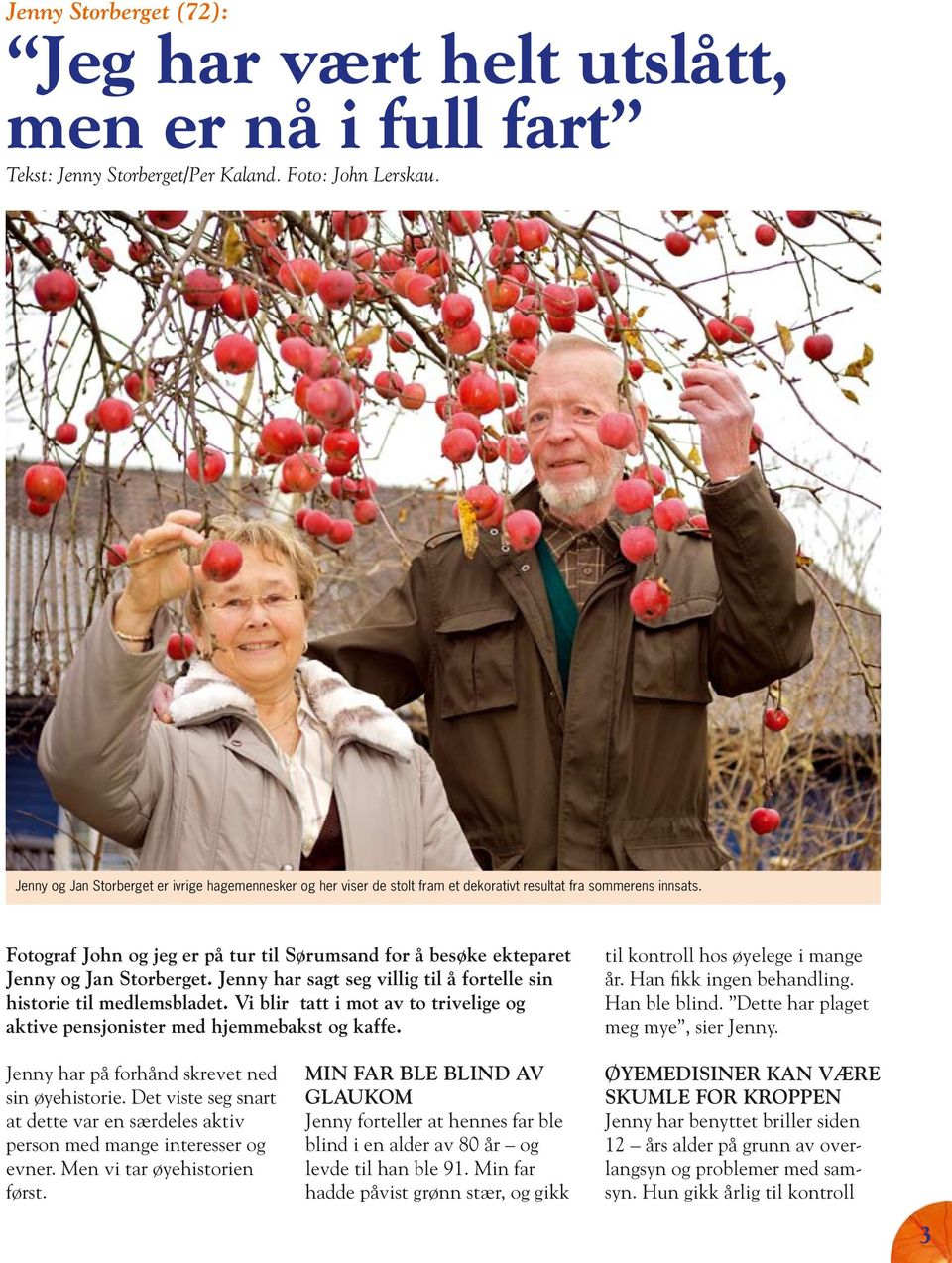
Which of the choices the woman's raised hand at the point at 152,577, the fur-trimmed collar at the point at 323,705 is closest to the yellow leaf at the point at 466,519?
the woman's raised hand at the point at 152,577

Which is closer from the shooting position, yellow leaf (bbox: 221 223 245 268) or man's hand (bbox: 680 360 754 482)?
yellow leaf (bbox: 221 223 245 268)

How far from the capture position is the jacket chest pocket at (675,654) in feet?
7.40

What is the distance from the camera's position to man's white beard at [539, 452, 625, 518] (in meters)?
2.29

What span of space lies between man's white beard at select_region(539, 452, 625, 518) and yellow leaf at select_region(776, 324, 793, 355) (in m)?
0.35

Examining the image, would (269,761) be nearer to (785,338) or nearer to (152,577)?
(152,577)

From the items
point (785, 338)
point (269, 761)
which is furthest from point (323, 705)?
point (785, 338)

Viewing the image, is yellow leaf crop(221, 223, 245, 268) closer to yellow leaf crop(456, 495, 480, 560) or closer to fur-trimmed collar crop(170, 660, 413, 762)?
yellow leaf crop(456, 495, 480, 560)

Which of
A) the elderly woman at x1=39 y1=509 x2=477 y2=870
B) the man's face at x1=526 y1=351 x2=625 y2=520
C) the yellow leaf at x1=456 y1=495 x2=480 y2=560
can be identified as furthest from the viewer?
the man's face at x1=526 y1=351 x2=625 y2=520
